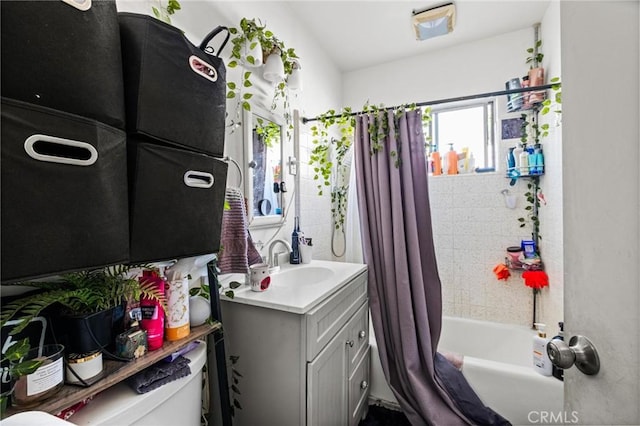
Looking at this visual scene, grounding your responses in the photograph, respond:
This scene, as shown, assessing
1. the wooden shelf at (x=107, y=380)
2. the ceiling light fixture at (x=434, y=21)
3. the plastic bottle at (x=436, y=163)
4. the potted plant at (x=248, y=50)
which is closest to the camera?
the wooden shelf at (x=107, y=380)

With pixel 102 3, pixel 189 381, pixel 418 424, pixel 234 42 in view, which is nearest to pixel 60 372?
pixel 189 381

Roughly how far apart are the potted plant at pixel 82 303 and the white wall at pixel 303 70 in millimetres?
722

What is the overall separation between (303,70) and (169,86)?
1546mm

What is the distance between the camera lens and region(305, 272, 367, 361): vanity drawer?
101 centimetres

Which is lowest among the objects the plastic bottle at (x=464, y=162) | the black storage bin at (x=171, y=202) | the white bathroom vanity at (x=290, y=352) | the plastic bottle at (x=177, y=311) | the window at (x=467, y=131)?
the white bathroom vanity at (x=290, y=352)

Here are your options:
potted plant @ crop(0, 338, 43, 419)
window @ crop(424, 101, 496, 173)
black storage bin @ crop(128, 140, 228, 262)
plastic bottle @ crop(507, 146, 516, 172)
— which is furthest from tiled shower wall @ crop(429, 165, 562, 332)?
potted plant @ crop(0, 338, 43, 419)

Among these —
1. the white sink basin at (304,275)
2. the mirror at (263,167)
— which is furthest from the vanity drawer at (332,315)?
the mirror at (263,167)

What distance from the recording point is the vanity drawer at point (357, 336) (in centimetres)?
138

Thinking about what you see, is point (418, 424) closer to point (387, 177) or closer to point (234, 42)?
point (387, 177)

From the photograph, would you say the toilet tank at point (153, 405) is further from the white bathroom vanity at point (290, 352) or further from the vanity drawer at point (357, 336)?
the vanity drawer at point (357, 336)

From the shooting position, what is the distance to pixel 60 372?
21.5 inches

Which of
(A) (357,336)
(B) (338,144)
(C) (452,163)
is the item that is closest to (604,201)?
(A) (357,336)

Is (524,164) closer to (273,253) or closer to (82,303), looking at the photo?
(273,253)

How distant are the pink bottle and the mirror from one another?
0.65 metres
